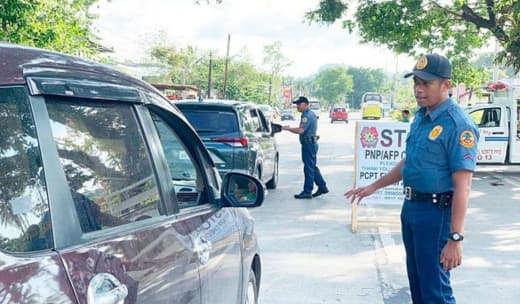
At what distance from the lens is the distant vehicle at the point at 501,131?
14773 mm

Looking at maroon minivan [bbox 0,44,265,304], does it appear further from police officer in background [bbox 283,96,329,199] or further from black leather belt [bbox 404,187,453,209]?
police officer in background [bbox 283,96,329,199]

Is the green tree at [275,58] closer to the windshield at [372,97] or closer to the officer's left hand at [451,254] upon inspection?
the windshield at [372,97]

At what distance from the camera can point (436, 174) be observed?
3443 mm

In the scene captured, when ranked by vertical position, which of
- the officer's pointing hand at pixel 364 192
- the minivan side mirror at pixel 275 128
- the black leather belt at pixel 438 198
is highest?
the minivan side mirror at pixel 275 128

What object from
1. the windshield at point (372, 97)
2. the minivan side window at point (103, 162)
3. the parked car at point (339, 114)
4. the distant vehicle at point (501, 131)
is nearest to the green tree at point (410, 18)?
the distant vehicle at point (501, 131)

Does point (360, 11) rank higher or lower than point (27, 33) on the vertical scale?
higher

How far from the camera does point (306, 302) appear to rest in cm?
509

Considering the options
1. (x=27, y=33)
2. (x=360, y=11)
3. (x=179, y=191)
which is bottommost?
(x=179, y=191)

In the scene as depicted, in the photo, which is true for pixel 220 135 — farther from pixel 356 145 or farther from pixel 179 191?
pixel 179 191

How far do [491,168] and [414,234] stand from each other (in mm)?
14430

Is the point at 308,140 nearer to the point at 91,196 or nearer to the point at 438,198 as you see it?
the point at 438,198

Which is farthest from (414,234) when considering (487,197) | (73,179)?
(487,197)

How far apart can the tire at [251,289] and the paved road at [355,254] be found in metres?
1.11

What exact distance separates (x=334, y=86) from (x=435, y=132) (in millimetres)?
139283
